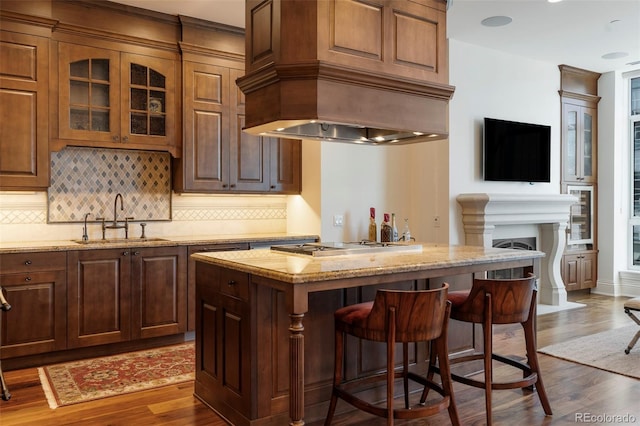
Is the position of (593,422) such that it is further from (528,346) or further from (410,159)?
(410,159)

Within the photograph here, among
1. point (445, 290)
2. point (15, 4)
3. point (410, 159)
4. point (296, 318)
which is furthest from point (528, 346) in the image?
point (15, 4)

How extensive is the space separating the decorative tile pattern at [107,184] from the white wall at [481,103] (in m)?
3.02

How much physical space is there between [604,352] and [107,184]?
461cm

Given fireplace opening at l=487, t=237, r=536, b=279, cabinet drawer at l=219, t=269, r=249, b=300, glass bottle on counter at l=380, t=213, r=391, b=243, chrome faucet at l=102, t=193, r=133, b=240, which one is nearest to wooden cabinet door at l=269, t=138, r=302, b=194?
glass bottle on counter at l=380, t=213, r=391, b=243

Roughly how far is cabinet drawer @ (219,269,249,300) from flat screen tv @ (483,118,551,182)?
3.77 metres

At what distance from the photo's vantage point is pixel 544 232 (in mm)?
6527

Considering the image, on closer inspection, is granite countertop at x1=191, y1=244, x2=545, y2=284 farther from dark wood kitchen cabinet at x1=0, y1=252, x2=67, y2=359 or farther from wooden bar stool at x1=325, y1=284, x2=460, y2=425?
dark wood kitchen cabinet at x1=0, y1=252, x2=67, y2=359

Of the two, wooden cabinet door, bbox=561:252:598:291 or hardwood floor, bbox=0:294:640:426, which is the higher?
wooden cabinet door, bbox=561:252:598:291

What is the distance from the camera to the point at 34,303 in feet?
13.0

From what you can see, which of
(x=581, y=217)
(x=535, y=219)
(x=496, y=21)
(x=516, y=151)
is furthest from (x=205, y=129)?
(x=581, y=217)

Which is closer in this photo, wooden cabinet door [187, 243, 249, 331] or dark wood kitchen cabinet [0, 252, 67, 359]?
dark wood kitchen cabinet [0, 252, 67, 359]

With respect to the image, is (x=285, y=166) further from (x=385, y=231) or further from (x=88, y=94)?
(x=88, y=94)

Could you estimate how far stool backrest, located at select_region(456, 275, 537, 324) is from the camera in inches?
116

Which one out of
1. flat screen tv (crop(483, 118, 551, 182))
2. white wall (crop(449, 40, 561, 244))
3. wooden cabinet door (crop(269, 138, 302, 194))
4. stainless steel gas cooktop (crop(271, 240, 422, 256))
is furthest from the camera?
flat screen tv (crop(483, 118, 551, 182))
